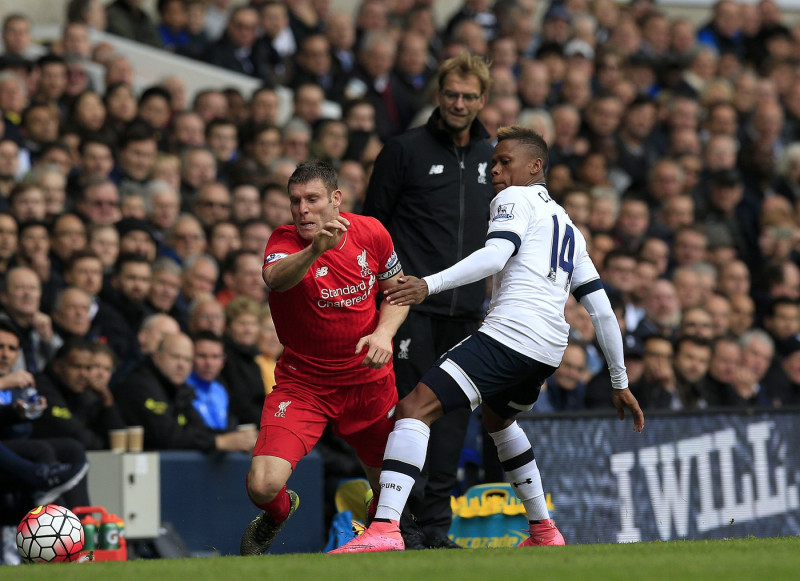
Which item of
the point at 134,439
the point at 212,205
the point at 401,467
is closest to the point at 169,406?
the point at 134,439

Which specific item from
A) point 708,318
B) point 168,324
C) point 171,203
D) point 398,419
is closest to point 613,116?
point 708,318

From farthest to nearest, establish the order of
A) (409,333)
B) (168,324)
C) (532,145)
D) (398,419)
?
(168,324) < (409,333) < (532,145) < (398,419)

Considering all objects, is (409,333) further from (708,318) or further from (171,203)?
(708,318)

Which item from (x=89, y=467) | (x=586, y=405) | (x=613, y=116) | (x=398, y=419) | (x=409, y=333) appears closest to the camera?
(x=398, y=419)

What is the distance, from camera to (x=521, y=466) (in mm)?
7684

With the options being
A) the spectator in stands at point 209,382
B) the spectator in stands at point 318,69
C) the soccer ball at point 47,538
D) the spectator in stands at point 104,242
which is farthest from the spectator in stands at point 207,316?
the spectator in stands at point 318,69

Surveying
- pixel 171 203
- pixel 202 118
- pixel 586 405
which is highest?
pixel 202 118

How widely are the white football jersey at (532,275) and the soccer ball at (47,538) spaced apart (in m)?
2.54

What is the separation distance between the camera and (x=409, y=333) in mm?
8148

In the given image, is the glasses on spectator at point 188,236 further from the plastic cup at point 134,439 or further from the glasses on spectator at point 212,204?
the plastic cup at point 134,439

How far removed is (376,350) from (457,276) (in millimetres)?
550

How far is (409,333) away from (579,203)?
19.9ft

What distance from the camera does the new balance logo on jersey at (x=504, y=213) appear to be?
719 cm

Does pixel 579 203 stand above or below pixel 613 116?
below
